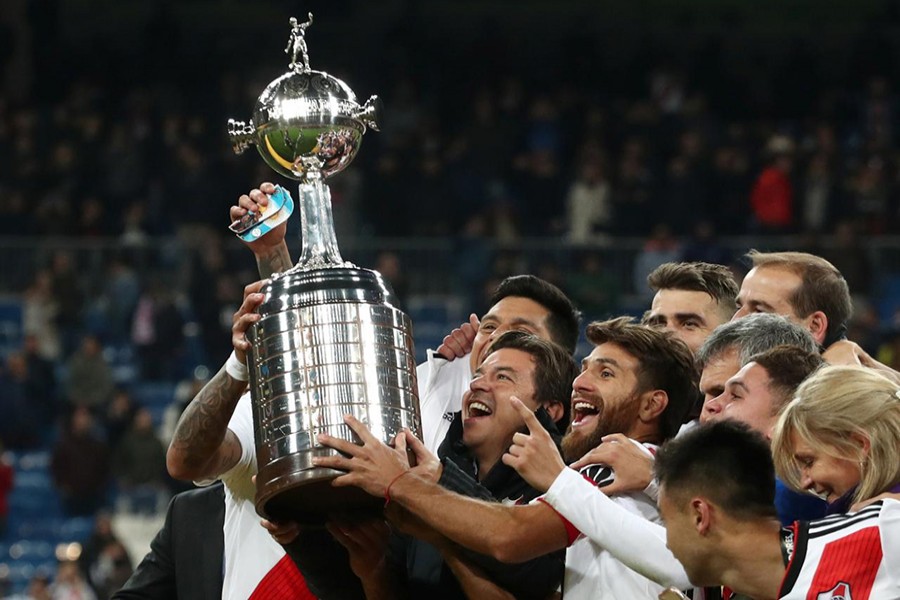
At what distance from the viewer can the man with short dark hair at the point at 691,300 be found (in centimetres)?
460

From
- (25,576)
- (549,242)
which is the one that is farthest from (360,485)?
(549,242)

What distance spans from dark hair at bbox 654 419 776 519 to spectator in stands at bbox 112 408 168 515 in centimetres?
953

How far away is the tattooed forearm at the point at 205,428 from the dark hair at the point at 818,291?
5.05ft

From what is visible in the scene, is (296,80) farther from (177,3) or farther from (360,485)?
(177,3)

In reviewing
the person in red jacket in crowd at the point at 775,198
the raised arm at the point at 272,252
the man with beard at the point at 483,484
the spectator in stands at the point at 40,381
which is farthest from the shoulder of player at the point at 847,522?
the person in red jacket in crowd at the point at 775,198

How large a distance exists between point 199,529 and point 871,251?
948 centimetres

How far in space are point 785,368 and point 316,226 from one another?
111 centimetres

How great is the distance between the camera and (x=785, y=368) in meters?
3.66

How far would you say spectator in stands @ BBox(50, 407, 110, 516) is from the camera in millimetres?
12422

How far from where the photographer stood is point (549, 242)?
13.4 metres

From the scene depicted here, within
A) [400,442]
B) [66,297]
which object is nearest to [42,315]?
[66,297]

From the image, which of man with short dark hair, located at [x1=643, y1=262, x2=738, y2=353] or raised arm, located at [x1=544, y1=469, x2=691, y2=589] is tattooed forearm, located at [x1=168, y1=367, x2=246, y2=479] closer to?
raised arm, located at [x1=544, y1=469, x2=691, y2=589]

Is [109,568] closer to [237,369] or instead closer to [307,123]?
[237,369]

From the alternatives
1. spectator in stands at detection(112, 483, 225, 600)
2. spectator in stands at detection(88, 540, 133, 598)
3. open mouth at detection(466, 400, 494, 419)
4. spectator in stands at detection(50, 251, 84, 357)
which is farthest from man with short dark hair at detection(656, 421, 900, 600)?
spectator in stands at detection(50, 251, 84, 357)
